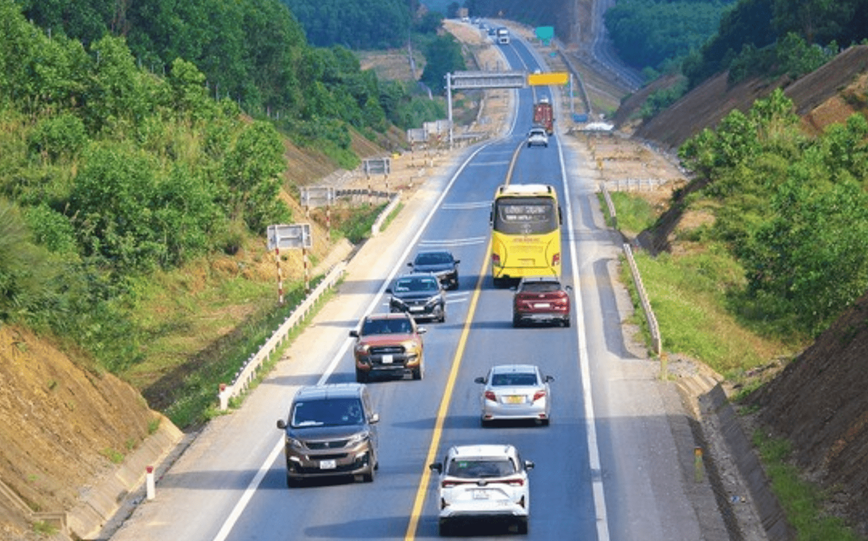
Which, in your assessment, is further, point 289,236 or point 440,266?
point 440,266

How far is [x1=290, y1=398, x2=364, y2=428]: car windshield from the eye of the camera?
3622cm

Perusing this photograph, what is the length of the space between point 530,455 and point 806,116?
7197cm

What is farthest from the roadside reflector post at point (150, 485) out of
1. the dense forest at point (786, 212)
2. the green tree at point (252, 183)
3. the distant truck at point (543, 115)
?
the distant truck at point (543, 115)

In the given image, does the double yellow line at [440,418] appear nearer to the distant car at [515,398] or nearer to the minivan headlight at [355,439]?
the distant car at [515,398]

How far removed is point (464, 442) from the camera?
4025 cm

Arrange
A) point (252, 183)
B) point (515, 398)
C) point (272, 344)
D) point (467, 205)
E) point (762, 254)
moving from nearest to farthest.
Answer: point (515, 398) → point (272, 344) → point (762, 254) → point (252, 183) → point (467, 205)

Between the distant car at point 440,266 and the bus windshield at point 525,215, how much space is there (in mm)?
2891

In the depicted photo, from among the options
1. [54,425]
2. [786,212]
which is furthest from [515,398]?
[786,212]

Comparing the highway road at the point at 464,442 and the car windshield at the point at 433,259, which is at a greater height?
the highway road at the point at 464,442

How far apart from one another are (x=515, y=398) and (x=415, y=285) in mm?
18416

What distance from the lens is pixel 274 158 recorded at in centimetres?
8762

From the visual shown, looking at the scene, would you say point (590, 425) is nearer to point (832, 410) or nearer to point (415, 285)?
point (832, 410)

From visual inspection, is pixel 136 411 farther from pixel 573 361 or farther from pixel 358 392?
pixel 573 361

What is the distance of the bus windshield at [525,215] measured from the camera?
6525 centimetres
